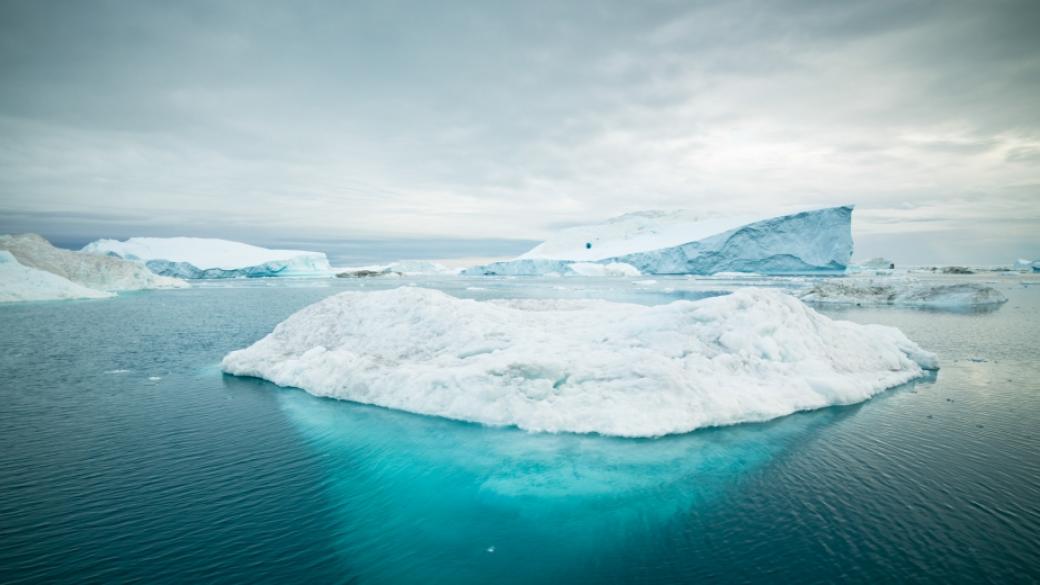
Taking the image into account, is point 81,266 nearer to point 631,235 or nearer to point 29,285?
point 29,285

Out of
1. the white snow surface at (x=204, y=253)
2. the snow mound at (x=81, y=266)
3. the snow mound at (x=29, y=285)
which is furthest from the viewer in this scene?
the white snow surface at (x=204, y=253)

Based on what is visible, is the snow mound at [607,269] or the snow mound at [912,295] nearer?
the snow mound at [912,295]

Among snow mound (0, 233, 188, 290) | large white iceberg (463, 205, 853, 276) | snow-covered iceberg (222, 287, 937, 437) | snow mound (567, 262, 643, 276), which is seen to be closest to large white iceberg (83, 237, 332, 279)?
snow mound (0, 233, 188, 290)

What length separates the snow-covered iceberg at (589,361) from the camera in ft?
41.4

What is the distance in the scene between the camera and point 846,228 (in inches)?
3273

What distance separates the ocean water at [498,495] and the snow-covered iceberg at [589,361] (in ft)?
2.14

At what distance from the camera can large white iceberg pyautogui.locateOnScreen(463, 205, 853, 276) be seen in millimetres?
85125

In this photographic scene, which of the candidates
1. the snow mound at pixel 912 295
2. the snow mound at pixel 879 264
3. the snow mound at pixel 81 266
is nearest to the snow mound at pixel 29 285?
the snow mound at pixel 81 266

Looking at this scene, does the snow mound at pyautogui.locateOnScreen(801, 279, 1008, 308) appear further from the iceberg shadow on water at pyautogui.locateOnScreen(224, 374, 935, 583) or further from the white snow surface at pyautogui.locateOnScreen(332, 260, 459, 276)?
the white snow surface at pyautogui.locateOnScreen(332, 260, 459, 276)

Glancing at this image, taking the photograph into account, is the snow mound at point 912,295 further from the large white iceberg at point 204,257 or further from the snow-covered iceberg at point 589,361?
the large white iceberg at point 204,257

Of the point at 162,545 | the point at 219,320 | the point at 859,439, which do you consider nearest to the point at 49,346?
the point at 219,320

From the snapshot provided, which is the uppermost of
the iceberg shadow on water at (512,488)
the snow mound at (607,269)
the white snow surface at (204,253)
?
the white snow surface at (204,253)

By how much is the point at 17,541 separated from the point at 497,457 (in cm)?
810

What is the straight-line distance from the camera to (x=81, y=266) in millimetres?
67438
